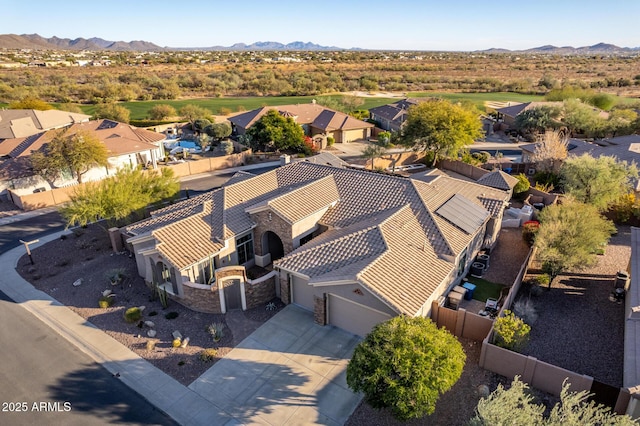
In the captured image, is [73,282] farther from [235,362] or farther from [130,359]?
[235,362]

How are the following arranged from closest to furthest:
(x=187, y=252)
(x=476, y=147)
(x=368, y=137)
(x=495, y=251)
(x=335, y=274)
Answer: (x=335, y=274), (x=187, y=252), (x=495, y=251), (x=476, y=147), (x=368, y=137)

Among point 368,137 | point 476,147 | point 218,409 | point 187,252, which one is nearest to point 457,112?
point 476,147

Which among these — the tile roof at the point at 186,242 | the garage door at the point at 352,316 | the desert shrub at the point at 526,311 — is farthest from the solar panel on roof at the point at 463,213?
the tile roof at the point at 186,242

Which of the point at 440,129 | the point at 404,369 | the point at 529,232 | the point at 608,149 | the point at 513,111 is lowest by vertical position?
the point at 529,232

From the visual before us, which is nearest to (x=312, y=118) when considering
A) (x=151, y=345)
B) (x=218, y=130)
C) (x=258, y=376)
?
(x=218, y=130)

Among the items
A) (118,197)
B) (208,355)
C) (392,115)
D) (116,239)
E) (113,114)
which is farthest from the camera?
(113,114)

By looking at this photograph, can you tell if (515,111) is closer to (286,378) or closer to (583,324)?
(583,324)

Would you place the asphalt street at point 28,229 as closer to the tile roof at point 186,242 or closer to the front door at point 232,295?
the tile roof at point 186,242
